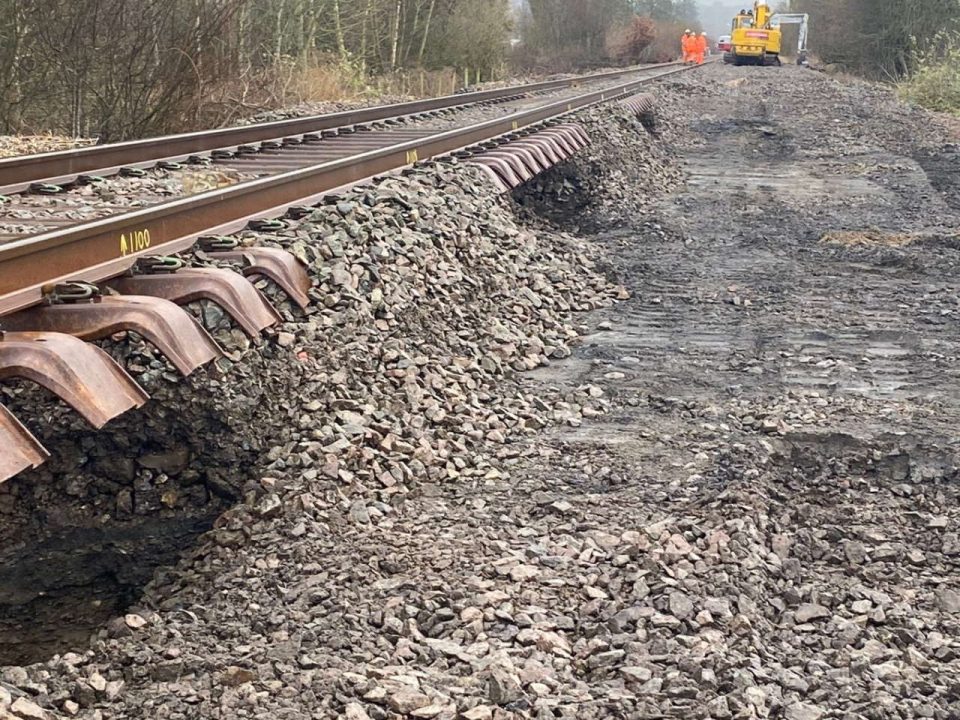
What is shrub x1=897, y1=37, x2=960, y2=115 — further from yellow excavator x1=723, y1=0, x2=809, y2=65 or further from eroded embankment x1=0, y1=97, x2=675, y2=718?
eroded embankment x1=0, y1=97, x2=675, y2=718

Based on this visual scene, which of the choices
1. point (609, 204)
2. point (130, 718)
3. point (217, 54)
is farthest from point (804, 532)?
point (217, 54)

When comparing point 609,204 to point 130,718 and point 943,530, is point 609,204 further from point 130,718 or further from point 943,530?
point 130,718

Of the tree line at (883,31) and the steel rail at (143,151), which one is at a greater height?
the tree line at (883,31)

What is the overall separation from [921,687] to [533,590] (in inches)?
52.3

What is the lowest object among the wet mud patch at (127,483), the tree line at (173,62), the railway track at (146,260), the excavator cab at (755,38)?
the wet mud patch at (127,483)

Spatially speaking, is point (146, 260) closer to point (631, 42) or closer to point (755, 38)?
point (755, 38)

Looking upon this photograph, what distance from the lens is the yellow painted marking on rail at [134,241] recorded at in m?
5.01

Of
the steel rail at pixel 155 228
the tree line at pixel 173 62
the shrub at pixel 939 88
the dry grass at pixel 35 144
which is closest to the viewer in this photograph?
the steel rail at pixel 155 228

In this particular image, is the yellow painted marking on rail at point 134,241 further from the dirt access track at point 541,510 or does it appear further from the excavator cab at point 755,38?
the excavator cab at point 755,38

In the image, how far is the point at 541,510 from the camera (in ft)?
15.4

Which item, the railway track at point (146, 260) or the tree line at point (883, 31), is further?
the tree line at point (883, 31)

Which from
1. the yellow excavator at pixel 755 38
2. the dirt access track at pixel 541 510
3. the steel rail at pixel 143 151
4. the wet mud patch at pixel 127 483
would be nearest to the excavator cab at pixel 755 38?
the yellow excavator at pixel 755 38

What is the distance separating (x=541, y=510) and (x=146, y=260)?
206 cm

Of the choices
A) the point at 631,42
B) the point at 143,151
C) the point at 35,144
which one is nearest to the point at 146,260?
the point at 143,151
